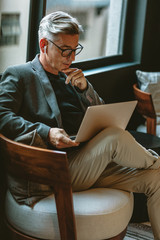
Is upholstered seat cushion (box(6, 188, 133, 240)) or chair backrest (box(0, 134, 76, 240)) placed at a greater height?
chair backrest (box(0, 134, 76, 240))

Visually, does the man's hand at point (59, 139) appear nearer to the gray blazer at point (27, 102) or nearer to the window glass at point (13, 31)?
the gray blazer at point (27, 102)

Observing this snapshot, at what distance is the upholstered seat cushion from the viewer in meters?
1.72

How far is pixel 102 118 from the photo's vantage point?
1.89 metres

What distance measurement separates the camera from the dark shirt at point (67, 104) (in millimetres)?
2156

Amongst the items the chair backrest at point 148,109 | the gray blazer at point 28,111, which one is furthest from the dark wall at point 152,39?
the gray blazer at point 28,111

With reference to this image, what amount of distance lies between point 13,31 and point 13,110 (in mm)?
701

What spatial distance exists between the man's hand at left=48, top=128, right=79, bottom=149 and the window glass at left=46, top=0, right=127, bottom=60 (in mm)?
1264

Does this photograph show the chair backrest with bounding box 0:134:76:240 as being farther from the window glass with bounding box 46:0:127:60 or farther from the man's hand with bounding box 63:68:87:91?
the window glass with bounding box 46:0:127:60

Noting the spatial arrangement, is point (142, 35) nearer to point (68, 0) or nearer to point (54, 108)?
point (68, 0)

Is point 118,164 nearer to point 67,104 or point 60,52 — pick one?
point 67,104

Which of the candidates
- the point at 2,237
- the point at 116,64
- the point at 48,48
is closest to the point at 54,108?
the point at 48,48

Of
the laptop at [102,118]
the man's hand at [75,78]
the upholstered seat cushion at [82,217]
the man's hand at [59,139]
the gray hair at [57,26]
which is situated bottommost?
the upholstered seat cushion at [82,217]

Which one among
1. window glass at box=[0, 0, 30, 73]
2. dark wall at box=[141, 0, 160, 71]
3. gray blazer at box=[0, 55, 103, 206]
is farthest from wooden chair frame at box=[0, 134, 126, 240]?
dark wall at box=[141, 0, 160, 71]

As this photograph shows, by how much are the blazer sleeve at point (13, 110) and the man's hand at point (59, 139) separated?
0.09ft
